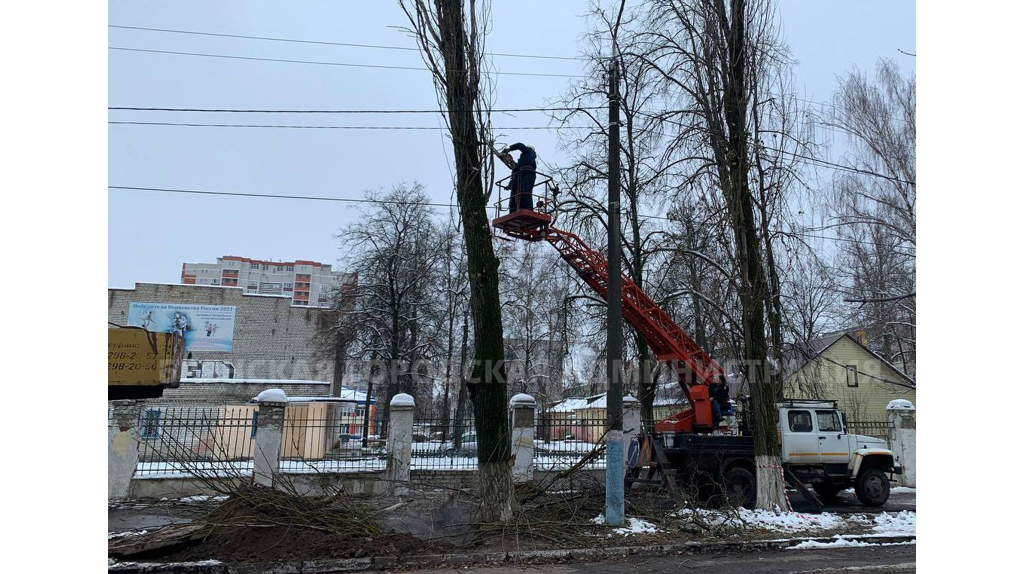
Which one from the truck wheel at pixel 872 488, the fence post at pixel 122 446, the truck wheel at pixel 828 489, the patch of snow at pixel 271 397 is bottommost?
the truck wheel at pixel 828 489

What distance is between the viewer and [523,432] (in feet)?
42.4

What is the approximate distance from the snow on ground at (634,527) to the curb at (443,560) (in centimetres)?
66

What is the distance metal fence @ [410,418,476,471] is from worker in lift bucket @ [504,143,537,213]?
5.38 m

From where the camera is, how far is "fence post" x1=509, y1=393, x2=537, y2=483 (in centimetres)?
1280

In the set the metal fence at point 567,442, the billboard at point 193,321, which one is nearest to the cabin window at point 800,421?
the metal fence at point 567,442

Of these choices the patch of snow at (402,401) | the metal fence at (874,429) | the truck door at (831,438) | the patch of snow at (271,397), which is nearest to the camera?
the patch of snow at (271,397)

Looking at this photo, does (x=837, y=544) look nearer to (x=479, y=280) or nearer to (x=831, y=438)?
(x=831, y=438)

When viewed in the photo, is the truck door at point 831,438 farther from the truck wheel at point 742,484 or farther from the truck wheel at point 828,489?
the truck wheel at point 742,484

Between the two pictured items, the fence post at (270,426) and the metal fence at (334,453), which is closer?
the fence post at (270,426)

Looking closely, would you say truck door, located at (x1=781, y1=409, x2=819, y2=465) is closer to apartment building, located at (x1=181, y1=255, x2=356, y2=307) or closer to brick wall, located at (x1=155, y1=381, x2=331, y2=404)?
brick wall, located at (x1=155, y1=381, x2=331, y2=404)

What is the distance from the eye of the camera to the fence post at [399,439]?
1295 cm

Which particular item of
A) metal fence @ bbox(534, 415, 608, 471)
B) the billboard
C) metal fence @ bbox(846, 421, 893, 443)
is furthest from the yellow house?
the billboard

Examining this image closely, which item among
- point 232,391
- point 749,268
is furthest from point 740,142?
point 232,391

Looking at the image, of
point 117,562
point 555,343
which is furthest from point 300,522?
point 555,343
